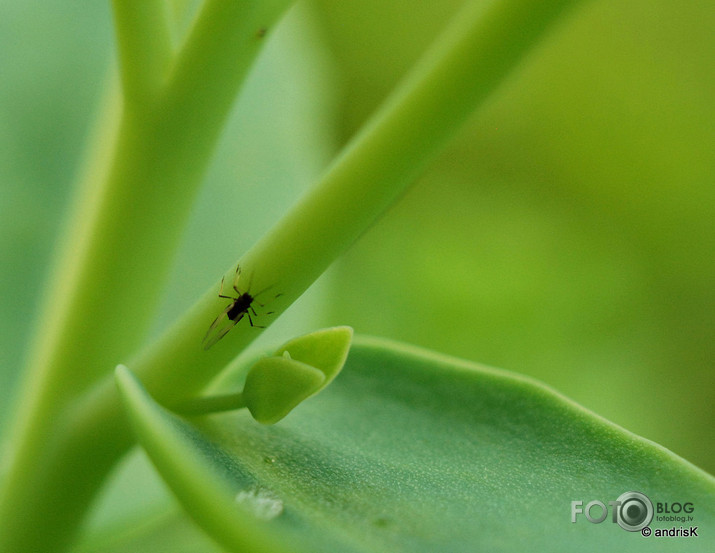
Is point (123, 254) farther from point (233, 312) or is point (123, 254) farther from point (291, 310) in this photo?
point (291, 310)

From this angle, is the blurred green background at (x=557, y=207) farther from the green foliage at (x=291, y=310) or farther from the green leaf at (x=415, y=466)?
the green leaf at (x=415, y=466)

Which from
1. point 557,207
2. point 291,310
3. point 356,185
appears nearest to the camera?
point 356,185

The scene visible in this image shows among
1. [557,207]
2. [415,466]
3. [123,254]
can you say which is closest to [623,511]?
[415,466]

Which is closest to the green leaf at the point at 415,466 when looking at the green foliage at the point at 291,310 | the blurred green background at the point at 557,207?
the green foliage at the point at 291,310

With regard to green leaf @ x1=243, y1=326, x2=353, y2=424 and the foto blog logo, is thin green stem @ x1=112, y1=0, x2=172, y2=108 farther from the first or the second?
the foto blog logo

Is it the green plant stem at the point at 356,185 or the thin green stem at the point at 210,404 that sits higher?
the green plant stem at the point at 356,185

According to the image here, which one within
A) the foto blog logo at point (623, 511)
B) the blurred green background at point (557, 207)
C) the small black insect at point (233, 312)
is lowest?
the blurred green background at point (557, 207)

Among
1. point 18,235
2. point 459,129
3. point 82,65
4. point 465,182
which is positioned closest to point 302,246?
point 459,129

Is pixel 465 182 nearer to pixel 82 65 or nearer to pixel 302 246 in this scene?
pixel 82 65

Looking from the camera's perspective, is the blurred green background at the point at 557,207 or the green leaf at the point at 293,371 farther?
the blurred green background at the point at 557,207
